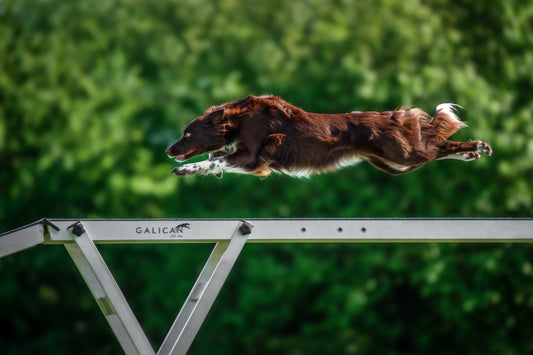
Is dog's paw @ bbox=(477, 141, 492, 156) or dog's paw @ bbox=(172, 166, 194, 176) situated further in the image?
dog's paw @ bbox=(477, 141, 492, 156)

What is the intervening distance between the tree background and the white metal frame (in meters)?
4.59

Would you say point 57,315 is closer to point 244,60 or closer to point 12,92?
point 12,92

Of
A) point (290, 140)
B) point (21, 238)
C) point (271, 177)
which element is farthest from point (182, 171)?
point (271, 177)

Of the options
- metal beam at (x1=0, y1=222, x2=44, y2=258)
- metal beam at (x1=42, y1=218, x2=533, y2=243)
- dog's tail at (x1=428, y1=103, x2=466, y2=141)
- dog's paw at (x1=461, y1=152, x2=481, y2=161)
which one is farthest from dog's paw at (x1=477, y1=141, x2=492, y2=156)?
metal beam at (x1=0, y1=222, x2=44, y2=258)

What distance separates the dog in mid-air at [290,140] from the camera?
3.78m

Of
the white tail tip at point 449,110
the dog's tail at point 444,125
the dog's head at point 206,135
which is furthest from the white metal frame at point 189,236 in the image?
the white tail tip at point 449,110

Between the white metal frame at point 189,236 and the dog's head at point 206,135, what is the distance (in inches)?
14.9

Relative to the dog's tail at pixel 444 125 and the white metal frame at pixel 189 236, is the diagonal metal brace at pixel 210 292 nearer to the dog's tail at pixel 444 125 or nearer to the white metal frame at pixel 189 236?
the white metal frame at pixel 189 236

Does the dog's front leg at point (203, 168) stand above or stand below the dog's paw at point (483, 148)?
above

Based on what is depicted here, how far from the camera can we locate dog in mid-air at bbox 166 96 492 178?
3775 millimetres

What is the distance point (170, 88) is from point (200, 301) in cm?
515

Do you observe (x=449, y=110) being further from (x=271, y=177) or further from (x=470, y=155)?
(x=271, y=177)

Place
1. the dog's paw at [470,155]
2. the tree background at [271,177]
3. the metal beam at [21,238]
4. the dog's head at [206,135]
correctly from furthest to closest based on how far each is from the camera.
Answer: the tree background at [271,177]
the dog's paw at [470,155]
the dog's head at [206,135]
the metal beam at [21,238]

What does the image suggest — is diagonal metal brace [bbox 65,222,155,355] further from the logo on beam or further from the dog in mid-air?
the dog in mid-air
